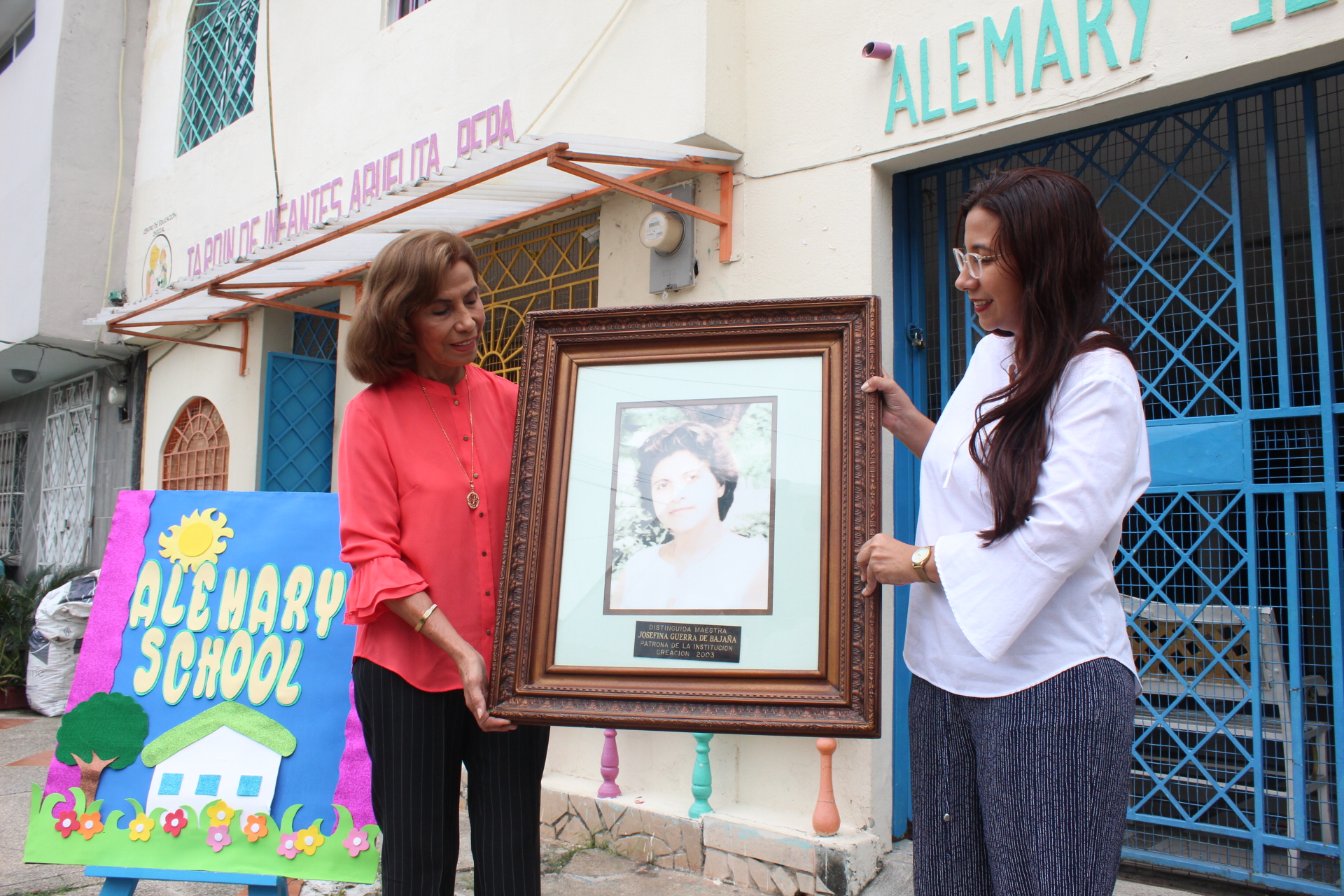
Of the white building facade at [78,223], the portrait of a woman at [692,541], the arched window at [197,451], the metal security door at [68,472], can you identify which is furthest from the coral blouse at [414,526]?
the metal security door at [68,472]

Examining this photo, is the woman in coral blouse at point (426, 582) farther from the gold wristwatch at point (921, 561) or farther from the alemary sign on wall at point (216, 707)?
the gold wristwatch at point (921, 561)

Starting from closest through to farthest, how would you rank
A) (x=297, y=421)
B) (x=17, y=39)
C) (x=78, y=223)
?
(x=297, y=421) < (x=78, y=223) < (x=17, y=39)

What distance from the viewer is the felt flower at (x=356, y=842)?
221 cm

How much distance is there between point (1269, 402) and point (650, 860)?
2841 millimetres

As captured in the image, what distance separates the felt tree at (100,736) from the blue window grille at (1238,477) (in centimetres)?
300

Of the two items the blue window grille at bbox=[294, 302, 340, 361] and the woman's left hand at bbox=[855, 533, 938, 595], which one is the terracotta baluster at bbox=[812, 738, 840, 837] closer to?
the woman's left hand at bbox=[855, 533, 938, 595]

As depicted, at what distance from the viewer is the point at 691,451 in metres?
1.78

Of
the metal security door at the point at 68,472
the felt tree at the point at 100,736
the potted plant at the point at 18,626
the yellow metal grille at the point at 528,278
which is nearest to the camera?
the felt tree at the point at 100,736

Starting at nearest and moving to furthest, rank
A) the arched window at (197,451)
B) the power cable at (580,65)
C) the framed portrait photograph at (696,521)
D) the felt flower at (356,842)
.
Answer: the framed portrait photograph at (696,521)
the felt flower at (356,842)
the power cable at (580,65)
the arched window at (197,451)

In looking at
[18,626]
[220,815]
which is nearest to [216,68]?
[18,626]

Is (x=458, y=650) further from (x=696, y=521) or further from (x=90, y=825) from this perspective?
(x=90, y=825)

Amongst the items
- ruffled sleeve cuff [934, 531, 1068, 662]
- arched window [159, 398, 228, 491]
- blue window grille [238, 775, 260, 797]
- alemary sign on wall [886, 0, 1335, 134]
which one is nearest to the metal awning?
alemary sign on wall [886, 0, 1335, 134]

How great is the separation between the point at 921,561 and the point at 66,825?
2229 millimetres

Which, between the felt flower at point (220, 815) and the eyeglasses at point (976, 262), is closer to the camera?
the eyeglasses at point (976, 262)
